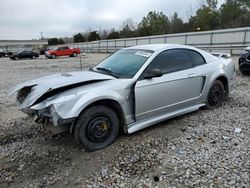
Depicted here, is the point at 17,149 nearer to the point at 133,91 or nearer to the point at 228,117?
the point at 133,91

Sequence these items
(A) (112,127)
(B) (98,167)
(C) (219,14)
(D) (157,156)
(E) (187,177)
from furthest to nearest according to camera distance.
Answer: (C) (219,14) < (A) (112,127) < (D) (157,156) < (B) (98,167) < (E) (187,177)

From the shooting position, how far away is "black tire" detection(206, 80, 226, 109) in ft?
15.7

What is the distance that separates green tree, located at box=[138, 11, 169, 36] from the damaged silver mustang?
49.6 m

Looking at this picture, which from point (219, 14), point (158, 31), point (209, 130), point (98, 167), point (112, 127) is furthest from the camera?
point (158, 31)

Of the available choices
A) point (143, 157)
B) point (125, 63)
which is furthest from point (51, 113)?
point (125, 63)

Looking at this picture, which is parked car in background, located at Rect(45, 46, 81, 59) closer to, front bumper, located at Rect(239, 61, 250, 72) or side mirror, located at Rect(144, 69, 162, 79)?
front bumper, located at Rect(239, 61, 250, 72)

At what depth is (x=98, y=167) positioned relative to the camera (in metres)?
2.94

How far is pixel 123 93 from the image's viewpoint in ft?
11.2

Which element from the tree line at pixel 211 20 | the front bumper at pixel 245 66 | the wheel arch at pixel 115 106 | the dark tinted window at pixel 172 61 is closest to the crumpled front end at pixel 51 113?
the wheel arch at pixel 115 106

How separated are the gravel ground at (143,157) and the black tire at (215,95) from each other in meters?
0.55

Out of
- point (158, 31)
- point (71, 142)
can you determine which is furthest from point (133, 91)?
point (158, 31)

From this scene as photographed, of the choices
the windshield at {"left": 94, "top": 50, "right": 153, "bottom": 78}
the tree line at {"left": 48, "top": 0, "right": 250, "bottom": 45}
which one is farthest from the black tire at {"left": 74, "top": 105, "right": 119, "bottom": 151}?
the tree line at {"left": 48, "top": 0, "right": 250, "bottom": 45}

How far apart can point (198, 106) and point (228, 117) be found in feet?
1.96

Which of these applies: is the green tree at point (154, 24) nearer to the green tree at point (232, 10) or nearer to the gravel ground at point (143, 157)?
the green tree at point (232, 10)
